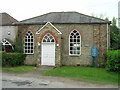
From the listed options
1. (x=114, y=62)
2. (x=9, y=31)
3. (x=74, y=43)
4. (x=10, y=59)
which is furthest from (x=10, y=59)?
(x=114, y=62)

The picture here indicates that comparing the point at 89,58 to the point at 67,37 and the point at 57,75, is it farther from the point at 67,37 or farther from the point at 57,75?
the point at 57,75

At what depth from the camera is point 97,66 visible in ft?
66.4

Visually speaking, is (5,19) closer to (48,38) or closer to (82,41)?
(48,38)

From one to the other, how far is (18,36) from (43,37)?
3610mm

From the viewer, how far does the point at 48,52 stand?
2022 cm

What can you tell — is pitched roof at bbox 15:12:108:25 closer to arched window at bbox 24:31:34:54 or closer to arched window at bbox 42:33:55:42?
arched window at bbox 24:31:34:54

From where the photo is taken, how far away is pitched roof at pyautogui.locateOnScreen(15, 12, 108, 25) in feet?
69.2

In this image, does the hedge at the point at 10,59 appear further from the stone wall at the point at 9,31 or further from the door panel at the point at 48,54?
the stone wall at the point at 9,31

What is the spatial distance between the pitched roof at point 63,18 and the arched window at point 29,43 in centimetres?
155

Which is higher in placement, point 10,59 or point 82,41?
point 82,41

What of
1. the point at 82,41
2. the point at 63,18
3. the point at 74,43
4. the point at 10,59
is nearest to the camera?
the point at 10,59

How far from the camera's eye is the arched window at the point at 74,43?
20.9 meters

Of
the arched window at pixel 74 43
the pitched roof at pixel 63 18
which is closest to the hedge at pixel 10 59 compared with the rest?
the pitched roof at pixel 63 18

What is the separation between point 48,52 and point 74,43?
3152 mm
